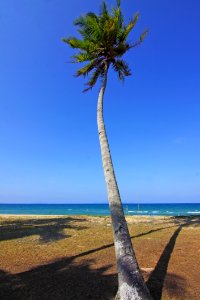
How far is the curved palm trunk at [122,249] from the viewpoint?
6.34 meters

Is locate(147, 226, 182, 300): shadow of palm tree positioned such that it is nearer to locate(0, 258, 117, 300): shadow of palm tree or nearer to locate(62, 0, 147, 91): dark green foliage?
locate(0, 258, 117, 300): shadow of palm tree

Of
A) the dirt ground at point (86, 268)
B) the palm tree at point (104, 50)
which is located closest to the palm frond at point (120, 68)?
the palm tree at point (104, 50)

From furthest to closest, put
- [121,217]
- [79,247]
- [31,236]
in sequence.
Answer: [31,236], [79,247], [121,217]

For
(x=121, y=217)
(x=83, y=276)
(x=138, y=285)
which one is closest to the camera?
(x=138, y=285)

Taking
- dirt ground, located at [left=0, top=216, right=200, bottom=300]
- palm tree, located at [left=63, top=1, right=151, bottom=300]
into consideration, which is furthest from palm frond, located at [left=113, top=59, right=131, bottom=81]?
dirt ground, located at [left=0, top=216, right=200, bottom=300]

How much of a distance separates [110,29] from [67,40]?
130 inches

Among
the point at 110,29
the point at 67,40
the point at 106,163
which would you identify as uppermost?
the point at 67,40

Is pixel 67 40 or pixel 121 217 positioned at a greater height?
pixel 67 40

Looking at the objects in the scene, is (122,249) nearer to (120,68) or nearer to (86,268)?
(86,268)

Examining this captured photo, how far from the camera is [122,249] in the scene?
7.38 m

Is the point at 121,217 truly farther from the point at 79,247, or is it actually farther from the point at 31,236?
the point at 31,236

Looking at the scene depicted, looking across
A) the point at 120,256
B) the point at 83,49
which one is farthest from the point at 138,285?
the point at 83,49

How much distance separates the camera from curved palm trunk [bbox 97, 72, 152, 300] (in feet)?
20.8

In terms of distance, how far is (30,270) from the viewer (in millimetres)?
9562
